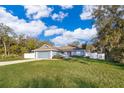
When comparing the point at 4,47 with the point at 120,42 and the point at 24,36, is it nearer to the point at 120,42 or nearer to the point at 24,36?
the point at 24,36

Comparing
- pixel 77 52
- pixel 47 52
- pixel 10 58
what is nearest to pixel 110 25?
pixel 10 58

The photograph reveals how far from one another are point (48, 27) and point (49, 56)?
1507cm

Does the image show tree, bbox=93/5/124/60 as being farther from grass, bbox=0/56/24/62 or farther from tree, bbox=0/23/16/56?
grass, bbox=0/56/24/62

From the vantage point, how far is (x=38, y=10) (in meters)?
15.5

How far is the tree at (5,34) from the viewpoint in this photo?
24.8 metres

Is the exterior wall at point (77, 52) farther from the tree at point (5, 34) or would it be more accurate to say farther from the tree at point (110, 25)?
the tree at point (110, 25)

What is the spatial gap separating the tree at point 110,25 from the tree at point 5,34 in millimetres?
10688

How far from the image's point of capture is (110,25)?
1817 cm

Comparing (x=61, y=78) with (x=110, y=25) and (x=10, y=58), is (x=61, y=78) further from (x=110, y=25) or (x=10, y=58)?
(x=10, y=58)

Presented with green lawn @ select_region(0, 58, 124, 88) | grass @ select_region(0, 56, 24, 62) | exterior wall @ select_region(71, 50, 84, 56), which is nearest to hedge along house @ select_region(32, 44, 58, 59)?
grass @ select_region(0, 56, 24, 62)

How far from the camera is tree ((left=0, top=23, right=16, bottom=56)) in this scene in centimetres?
2483

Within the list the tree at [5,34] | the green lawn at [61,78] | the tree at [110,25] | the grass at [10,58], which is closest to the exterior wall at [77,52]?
the tree at [5,34]

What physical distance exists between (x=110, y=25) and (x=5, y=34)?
15.1 meters
